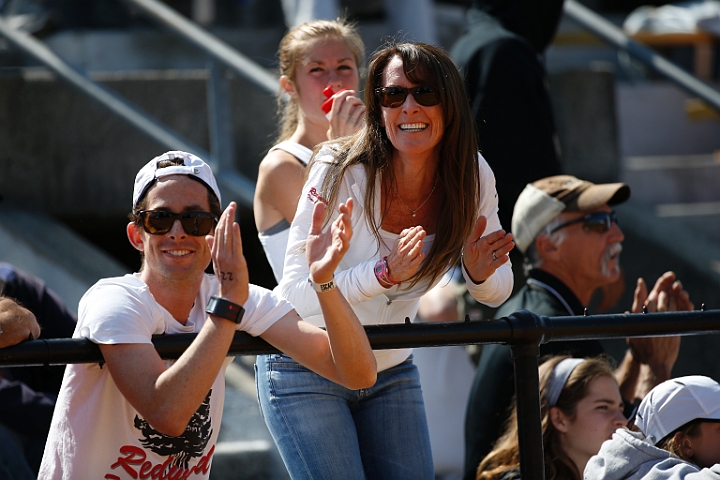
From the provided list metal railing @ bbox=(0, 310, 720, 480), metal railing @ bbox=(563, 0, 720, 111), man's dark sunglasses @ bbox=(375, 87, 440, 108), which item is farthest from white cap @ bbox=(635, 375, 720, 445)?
metal railing @ bbox=(563, 0, 720, 111)

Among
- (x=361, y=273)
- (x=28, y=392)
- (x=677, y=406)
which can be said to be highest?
(x=361, y=273)

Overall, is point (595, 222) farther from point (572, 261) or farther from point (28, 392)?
point (28, 392)

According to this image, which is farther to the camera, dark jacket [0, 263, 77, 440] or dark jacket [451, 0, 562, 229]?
dark jacket [451, 0, 562, 229]

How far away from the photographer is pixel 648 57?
6.48 meters

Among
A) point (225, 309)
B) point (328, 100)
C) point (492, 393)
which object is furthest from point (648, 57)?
point (225, 309)

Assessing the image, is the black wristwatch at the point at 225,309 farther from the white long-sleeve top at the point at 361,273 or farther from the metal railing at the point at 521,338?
the white long-sleeve top at the point at 361,273

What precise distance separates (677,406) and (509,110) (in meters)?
1.68

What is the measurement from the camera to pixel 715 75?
352 inches

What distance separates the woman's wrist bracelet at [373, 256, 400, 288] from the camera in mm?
2607

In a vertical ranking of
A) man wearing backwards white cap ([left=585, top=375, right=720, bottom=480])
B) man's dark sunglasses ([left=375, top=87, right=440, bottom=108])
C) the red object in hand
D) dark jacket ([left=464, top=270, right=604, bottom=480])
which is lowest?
dark jacket ([left=464, top=270, right=604, bottom=480])

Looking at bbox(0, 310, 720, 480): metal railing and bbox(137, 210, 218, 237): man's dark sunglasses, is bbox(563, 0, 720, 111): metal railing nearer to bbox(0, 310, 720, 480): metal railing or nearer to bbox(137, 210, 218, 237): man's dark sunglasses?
bbox(0, 310, 720, 480): metal railing

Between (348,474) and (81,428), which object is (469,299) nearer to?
(348,474)

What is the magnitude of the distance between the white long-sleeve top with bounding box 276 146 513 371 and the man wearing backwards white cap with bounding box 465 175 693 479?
87 centimetres

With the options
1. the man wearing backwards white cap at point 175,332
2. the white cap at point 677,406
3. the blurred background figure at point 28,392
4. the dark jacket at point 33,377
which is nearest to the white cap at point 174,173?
the man wearing backwards white cap at point 175,332
